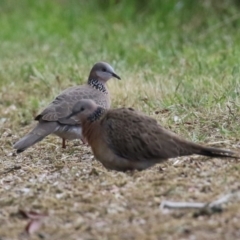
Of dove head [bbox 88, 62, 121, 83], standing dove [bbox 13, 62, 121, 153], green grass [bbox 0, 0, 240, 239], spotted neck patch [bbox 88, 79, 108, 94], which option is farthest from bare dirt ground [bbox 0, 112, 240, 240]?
dove head [bbox 88, 62, 121, 83]

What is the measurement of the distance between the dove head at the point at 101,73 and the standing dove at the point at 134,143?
217 cm

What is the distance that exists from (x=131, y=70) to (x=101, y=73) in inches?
61.7

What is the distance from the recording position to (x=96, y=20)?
44.0ft

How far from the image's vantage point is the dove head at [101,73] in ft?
26.0

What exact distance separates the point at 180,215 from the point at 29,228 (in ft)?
2.60

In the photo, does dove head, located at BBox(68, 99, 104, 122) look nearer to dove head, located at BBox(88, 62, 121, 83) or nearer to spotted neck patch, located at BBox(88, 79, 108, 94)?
spotted neck patch, located at BBox(88, 79, 108, 94)

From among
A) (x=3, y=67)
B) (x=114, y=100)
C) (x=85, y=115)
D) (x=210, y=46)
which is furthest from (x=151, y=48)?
(x=85, y=115)

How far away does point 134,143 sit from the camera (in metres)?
5.61

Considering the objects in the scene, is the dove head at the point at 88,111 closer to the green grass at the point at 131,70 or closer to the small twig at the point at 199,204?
the green grass at the point at 131,70

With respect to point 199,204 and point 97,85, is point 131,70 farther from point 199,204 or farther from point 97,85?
point 199,204

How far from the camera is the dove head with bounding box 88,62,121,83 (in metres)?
7.92

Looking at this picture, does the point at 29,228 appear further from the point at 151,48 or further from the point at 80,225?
the point at 151,48

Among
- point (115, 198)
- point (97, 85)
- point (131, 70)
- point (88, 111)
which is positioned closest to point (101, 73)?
point (97, 85)

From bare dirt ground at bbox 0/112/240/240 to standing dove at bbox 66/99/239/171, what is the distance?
0.08m
